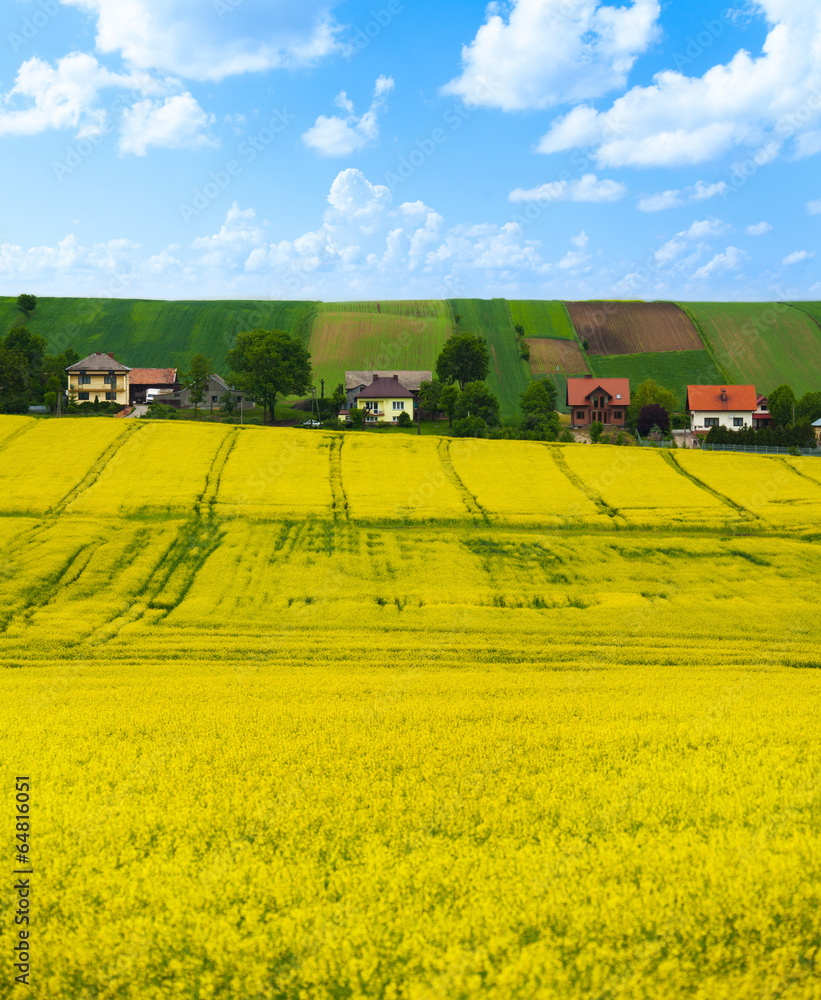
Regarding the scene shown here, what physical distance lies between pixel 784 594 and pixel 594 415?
78624 mm

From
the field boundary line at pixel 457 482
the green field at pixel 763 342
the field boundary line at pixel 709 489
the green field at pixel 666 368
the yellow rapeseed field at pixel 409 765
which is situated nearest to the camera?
the yellow rapeseed field at pixel 409 765

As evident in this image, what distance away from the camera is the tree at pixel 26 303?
478 ft

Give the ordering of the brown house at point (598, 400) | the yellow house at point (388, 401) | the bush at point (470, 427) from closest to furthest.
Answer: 1. the bush at point (470, 427)
2. the brown house at point (598, 400)
3. the yellow house at point (388, 401)

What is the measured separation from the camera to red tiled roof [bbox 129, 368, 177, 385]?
122 metres

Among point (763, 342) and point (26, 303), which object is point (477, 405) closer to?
point (763, 342)

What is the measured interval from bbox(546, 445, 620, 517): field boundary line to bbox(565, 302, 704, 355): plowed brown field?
302 ft

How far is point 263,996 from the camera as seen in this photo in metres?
7.69

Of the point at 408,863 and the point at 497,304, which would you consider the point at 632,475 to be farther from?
the point at 497,304

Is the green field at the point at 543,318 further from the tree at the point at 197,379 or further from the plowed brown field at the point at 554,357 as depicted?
the tree at the point at 197,379

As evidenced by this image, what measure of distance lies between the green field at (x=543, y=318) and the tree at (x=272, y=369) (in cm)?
6930

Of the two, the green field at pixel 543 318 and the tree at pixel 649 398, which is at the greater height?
the green field at pixel 543 318

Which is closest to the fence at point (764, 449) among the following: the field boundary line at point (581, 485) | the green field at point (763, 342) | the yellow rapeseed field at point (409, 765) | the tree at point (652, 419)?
the tree at point (652, 419)

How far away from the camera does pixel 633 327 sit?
153m

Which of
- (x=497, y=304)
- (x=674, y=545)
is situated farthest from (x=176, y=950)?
(x=497, y=304)
